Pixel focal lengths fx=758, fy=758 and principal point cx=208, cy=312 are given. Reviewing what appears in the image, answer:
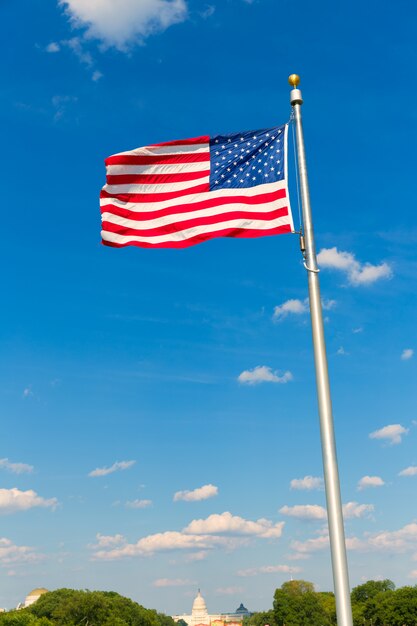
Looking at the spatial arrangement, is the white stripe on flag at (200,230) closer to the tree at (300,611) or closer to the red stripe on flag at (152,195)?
→ the red stripe on flag at (152,195)

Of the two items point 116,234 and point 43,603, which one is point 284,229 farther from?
→ point 43,603

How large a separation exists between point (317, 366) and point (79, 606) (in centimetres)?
16294

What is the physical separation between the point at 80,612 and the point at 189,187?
161m

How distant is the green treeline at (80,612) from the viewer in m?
150

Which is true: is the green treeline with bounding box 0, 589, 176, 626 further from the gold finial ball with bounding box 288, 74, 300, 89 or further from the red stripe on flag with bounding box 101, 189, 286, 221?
the gold finial ball with bounding box 288, 74, 300, 89

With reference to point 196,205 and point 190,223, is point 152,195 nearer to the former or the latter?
point 196,205

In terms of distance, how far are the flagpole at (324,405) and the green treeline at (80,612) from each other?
136820mm

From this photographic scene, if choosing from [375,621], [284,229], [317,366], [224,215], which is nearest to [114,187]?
[224,215]

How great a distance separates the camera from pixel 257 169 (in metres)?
18.5

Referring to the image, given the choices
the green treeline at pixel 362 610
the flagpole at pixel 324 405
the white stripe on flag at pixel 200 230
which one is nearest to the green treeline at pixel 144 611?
the green treeline at pixel 362 610

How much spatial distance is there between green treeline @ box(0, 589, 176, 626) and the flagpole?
13682 cm

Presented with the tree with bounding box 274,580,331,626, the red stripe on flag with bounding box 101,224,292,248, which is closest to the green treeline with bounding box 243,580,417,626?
the tree with bounding box 274,580,331,626

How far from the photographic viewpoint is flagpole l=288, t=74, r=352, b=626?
541 inches

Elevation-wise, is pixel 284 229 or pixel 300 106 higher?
pixel 300 106
